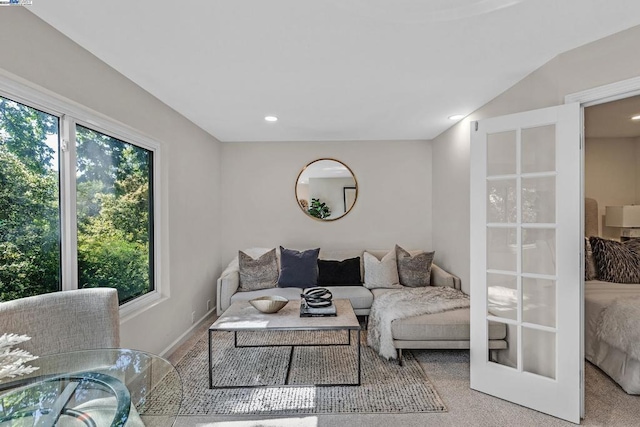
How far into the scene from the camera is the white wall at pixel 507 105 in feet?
6.25

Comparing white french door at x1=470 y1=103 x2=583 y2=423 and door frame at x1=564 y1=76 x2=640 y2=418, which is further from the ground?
door frame at x1=564 y1=76 x2=640 y2=418

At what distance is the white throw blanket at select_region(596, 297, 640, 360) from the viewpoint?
7.89 feet

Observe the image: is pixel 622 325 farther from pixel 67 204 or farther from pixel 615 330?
pixel 67 204

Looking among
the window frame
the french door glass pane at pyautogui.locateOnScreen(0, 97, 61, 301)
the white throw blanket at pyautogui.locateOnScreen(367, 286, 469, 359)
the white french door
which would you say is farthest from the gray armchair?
the white french door

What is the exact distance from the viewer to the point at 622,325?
99.3 inches

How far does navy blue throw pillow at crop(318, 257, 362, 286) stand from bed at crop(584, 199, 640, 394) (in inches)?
91.4

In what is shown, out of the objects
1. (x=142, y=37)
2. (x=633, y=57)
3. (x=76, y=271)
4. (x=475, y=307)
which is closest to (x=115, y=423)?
(x=76, y=271)

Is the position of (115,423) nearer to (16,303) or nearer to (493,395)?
(16,303)

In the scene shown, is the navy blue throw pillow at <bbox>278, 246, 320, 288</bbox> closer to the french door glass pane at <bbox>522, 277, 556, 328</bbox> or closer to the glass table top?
the french door glass pane at <bbox>522, 277, 556, 328</bbox>

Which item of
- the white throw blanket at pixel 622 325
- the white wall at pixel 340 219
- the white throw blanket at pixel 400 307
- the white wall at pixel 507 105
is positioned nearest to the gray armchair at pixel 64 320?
the white throw blanket at pixel 400 307

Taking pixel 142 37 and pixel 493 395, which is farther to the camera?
pixel 493 395

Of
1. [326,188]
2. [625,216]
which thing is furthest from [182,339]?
[625,216]

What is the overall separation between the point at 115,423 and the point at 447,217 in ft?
12.9

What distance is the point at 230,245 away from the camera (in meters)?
4.72
